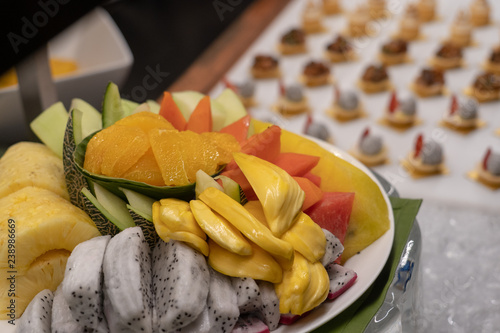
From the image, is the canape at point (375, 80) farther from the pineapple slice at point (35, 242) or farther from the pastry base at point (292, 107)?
the pineapple slice at point (35, 242)

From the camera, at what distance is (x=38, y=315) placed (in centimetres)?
117

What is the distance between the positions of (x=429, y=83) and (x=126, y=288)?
2.55 meters

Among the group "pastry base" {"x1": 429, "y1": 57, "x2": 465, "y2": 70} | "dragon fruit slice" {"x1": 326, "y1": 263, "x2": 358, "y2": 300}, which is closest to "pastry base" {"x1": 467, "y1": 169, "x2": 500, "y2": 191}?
"pastry base" {"x1": 429, "y1": 57, "x2": 465, "y2": 70}

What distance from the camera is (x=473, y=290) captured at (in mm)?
1904

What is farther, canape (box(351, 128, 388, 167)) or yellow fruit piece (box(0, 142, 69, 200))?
canape (box(351, 128, 388, 167))

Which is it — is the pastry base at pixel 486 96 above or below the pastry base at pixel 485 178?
below

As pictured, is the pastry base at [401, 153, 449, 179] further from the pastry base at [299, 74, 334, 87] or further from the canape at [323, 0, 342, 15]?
the canape at [323, 0, 342, 15]

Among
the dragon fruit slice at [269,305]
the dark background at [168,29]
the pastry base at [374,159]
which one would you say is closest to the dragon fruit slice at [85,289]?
the dragon fruit slice at [269,305]

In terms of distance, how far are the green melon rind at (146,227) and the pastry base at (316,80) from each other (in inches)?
89.6

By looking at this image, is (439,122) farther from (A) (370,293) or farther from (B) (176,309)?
(B) (176,309)

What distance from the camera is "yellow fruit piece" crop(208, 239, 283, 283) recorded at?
1.18 metres

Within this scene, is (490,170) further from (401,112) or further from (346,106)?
(346,106)

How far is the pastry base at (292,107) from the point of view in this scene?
321cm

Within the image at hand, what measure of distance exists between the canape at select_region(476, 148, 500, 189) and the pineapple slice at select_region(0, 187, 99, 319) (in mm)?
1912
